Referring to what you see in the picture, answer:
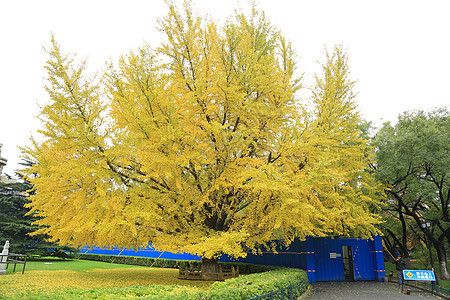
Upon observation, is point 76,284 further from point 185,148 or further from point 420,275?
point 420,275

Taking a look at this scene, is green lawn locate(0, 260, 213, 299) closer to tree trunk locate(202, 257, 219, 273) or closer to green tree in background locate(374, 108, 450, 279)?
tree trunk locate(202, 257, 219, 273)

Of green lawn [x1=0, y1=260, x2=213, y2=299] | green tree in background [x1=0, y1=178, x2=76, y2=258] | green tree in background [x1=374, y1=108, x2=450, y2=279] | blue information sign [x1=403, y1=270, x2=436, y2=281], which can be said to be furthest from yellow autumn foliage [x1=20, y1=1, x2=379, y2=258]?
green tree in background [x1=0, y1=178, x2=76, y2=258]

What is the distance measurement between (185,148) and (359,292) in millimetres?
10137

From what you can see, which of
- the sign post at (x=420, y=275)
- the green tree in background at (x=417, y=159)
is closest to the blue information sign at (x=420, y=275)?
the sign post at (x=420, y=275)

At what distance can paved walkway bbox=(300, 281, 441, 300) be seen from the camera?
11.4m

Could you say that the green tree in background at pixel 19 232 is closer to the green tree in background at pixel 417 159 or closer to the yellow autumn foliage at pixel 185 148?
the yellow autumn foliage at pixel 185 148

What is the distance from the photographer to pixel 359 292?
12578 millimetres

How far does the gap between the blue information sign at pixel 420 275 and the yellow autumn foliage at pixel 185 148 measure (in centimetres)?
298

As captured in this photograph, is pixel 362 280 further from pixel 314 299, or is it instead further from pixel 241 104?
pixel 241 104

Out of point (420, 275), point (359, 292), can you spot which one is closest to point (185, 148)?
point (359, 292)

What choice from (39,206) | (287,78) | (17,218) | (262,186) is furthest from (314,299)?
(17,218)

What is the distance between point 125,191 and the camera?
10438mm

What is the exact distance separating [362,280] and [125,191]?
47.1 ft

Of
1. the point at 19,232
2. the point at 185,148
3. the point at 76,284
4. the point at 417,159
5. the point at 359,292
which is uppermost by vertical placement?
the point at 417,159
